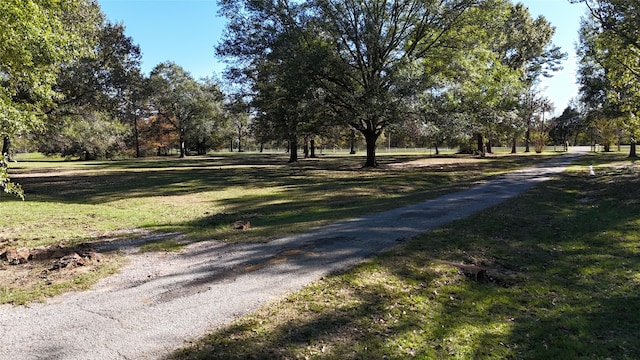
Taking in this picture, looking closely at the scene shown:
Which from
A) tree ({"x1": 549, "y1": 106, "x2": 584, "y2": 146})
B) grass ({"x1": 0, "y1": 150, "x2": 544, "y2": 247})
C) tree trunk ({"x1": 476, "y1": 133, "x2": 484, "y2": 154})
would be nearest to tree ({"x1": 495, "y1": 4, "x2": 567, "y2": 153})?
tree trunk ({"x1": 476, "y1": 133, "x2": 484, "y2": 154})

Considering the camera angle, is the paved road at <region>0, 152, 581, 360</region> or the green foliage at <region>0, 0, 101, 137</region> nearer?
the paved road at <region>0, 152, 581, 360</region>

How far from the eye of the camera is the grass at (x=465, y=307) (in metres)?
4.01

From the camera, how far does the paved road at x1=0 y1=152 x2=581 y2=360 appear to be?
392cm

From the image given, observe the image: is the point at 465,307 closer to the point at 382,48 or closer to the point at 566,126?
the point at 382,48

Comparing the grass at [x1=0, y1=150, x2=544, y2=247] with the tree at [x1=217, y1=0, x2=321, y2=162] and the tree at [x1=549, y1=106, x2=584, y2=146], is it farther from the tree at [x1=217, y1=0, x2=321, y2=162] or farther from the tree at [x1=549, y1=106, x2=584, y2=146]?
the tree at [x1=549, y1=106, x2=584, y2=146]

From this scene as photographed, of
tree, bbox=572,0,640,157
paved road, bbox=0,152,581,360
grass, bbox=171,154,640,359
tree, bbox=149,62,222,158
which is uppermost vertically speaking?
tree, bbox=149,62,222,158

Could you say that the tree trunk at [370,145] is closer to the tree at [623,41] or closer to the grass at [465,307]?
the tree at [623,41]

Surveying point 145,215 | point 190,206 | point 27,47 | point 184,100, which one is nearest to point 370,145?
point 190,206

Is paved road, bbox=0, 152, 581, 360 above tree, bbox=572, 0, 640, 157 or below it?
below

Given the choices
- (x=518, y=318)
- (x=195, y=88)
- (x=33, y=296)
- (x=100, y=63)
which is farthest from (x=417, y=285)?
(x=195, y=88)

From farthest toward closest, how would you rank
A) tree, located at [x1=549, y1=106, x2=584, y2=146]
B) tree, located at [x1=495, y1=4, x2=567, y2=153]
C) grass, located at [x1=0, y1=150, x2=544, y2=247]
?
tree, located at [x1=549, y1=106, x2=584, y2=146], tree, located at [x1=495, y1=4, x2=567, y2=153], grass, located at [x1=0, y1=150, x2=544, y2=247]

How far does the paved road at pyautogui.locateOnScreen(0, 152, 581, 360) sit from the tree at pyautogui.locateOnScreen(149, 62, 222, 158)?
5661cm

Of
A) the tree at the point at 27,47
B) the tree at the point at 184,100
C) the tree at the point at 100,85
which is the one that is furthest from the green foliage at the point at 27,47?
the tree at the point at 184,100

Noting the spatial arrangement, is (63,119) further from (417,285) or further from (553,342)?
(553,342)
